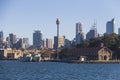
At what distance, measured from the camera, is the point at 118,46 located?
164 m

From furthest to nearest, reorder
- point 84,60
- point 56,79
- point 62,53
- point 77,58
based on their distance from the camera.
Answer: point 62,53 < point 77,58 < point 84,60 < point 56,79

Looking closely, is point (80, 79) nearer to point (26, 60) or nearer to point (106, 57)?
point (106, 57)

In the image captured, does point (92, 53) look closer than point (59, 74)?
No

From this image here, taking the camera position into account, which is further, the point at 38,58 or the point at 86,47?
the point at 38,58

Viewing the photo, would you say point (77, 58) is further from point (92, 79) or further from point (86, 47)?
point (92, 79)

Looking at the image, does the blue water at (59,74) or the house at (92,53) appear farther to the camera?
the house at (92,53)

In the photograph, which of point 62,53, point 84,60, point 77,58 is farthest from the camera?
point 62,53

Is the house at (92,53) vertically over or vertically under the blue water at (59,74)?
over

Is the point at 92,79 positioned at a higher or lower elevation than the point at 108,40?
lower

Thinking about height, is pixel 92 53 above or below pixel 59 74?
above

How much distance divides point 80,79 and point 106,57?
10426cm

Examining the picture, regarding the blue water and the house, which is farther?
the house

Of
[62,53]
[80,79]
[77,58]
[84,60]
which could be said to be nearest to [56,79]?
[80,79]

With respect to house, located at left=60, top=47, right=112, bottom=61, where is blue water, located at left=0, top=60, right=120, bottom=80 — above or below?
below
